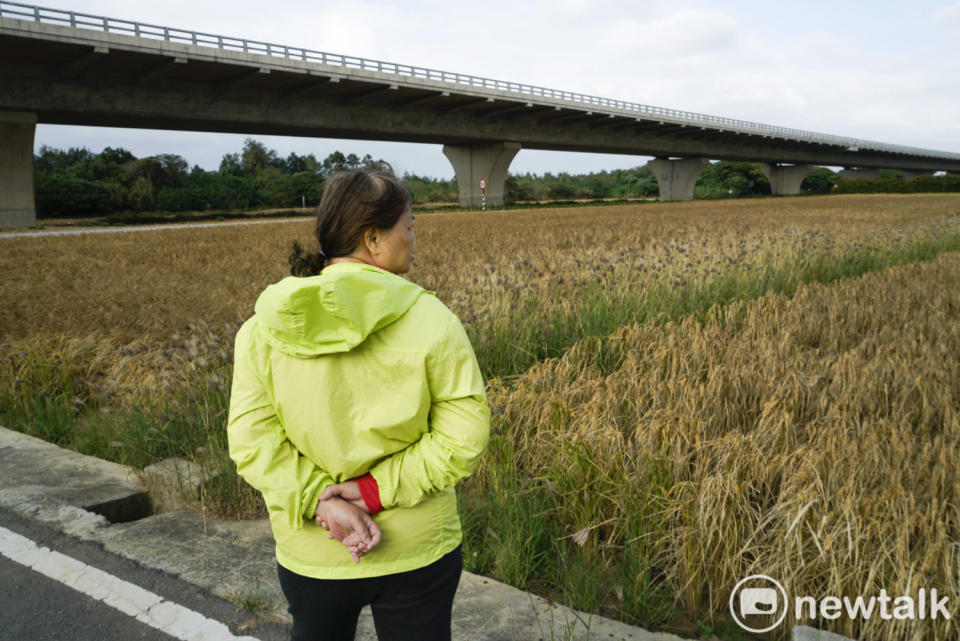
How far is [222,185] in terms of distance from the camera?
200 feet

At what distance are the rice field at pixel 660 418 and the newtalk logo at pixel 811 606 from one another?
0.12 ft

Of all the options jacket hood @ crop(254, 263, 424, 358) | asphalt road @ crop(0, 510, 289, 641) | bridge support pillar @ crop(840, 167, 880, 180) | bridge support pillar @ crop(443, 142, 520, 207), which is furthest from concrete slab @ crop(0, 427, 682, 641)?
bridge support pillar @ crop(840, 167, 880, 180)

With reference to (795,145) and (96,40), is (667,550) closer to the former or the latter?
(96,40)

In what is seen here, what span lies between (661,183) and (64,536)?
2906 inches

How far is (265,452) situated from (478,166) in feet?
171

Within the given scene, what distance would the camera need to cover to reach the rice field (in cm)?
265

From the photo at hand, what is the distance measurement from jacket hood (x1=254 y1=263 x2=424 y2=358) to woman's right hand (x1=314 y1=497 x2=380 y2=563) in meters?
0.38

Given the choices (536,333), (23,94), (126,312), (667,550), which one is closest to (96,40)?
(23,94)

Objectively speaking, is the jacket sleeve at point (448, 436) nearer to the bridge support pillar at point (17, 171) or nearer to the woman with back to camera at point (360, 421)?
the woman with back to camera at point (360, 421)

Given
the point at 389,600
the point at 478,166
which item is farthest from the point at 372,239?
the point at 478,166

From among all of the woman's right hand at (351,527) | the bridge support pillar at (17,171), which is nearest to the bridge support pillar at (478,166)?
the bridge support pillar at (17,171)

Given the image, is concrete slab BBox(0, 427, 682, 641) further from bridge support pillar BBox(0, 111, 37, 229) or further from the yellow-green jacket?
bridge support pillar BBox(0, 111, 37, 229)

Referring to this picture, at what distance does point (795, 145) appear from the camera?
3054 inches

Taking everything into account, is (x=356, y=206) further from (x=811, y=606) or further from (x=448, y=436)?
(x=811, y=606)
